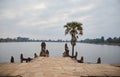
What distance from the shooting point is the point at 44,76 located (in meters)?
8.65

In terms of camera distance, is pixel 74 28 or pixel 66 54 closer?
pixel 66 54

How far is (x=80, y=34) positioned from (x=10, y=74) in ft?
90.2

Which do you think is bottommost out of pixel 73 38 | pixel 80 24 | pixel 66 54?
pixel 66 54

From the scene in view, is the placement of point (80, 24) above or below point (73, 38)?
above

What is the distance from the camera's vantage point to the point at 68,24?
119 feet

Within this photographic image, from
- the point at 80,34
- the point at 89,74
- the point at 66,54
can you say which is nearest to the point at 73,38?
the point at 80,34

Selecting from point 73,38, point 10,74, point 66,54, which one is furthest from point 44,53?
point 10,74

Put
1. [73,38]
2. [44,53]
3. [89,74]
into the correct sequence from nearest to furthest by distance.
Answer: [89,74], [44,53], [73,38]

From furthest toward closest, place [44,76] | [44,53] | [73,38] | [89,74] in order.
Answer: [73,38], [44,53], [89,74], [44,76]

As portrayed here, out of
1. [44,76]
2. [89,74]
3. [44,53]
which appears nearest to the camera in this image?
[44,76]

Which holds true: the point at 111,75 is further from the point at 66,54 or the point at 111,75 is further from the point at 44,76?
the point at 66,54

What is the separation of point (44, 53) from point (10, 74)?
15842 mm

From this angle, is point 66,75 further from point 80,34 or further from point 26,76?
point 80,34

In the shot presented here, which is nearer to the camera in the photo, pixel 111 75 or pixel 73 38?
pixel 111 75
